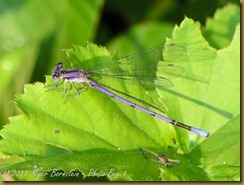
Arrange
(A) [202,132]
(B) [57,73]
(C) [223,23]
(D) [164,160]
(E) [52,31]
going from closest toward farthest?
(D) [164,160] → (A) [202,132] → (B) [57,73] → (C) [223,23] → (E) [52,31]

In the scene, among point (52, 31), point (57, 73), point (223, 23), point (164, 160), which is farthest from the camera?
point (52, 31)

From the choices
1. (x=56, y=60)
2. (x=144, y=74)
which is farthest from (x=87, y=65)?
(x=56, y=60)

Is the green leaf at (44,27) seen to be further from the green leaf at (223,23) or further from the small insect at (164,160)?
the small insect at (164,160)

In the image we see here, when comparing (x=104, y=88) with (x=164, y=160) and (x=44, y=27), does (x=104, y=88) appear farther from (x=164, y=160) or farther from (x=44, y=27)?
(x=44, y=27)

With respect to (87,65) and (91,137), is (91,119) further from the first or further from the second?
(87,65)

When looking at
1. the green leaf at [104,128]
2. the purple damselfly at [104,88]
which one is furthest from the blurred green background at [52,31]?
the green leaf at [104,128]

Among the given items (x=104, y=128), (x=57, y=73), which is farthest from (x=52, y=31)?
(x=104, y=128)

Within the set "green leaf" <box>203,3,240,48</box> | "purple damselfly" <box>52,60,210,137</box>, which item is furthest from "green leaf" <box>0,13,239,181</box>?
"green leaf" <box>203,3,240,48</box>

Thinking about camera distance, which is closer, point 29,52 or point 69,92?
point 69,92

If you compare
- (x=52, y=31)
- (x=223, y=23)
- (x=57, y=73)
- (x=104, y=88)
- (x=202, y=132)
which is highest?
(x=52, y=31)
